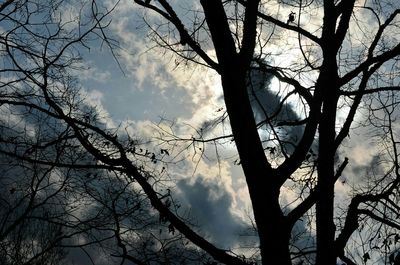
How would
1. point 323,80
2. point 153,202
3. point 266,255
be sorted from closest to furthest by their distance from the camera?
point 266,255 < point 153,202 < point 323,80

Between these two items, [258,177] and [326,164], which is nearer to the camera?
[258,177]

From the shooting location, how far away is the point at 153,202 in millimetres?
4102

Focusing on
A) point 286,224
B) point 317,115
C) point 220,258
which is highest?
point 317,115

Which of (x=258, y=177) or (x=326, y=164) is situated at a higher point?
(x=326, y=164)

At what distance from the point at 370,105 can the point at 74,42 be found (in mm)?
4238

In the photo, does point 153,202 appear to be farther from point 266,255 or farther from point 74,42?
point 74,42

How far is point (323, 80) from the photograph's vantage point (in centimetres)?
450

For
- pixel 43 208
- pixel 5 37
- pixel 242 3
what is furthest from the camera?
pixel 43 208

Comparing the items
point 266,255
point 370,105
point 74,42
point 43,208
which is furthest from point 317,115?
point 43,208

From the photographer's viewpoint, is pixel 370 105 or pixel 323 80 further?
pixel 370 105

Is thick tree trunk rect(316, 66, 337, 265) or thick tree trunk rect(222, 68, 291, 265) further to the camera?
A: thick tree trunk rect(316, 66, 337, 265)

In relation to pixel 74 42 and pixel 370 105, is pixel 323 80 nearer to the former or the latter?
pixel 370 105

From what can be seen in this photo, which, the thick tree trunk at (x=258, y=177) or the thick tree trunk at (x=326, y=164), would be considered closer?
the thick tree trunk at (x=258, y=177)

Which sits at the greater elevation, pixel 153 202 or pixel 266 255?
pixel 153 202
